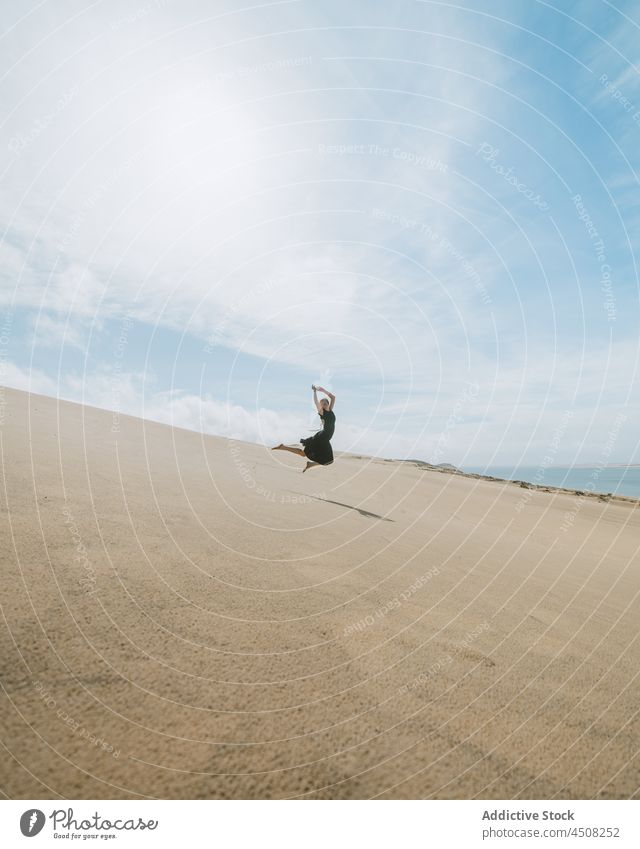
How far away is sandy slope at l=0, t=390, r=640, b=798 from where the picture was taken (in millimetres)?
2170

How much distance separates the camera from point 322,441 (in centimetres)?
1197

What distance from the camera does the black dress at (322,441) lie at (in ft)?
39.2

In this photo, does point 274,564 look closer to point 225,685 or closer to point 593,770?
point 225,685

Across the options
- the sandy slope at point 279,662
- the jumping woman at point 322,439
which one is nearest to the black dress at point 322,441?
the jumping woman at point 322,439

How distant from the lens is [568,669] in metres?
3.64

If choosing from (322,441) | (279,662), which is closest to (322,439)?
(322,441)

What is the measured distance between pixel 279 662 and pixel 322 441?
355 inches

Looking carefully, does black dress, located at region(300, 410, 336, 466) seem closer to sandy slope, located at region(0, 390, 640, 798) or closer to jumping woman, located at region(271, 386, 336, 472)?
jumping woman, located at region(271, 386, 336, 472)

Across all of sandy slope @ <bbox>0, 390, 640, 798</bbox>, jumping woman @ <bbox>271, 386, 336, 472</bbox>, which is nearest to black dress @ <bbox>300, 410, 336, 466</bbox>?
jumping woman @ <bbox>271, 386, 336, 472</bbox>

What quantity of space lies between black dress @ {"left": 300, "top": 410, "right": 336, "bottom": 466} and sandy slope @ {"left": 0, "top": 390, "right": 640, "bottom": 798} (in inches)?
219

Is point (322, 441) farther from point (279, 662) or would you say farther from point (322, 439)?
point (279, 662)

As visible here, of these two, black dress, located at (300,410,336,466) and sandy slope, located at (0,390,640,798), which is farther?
black dress, located at (300,410,336,466)

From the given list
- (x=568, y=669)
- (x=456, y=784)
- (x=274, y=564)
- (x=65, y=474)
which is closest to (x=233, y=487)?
(x=65, y=474)

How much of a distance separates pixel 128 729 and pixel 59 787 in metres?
0.35
